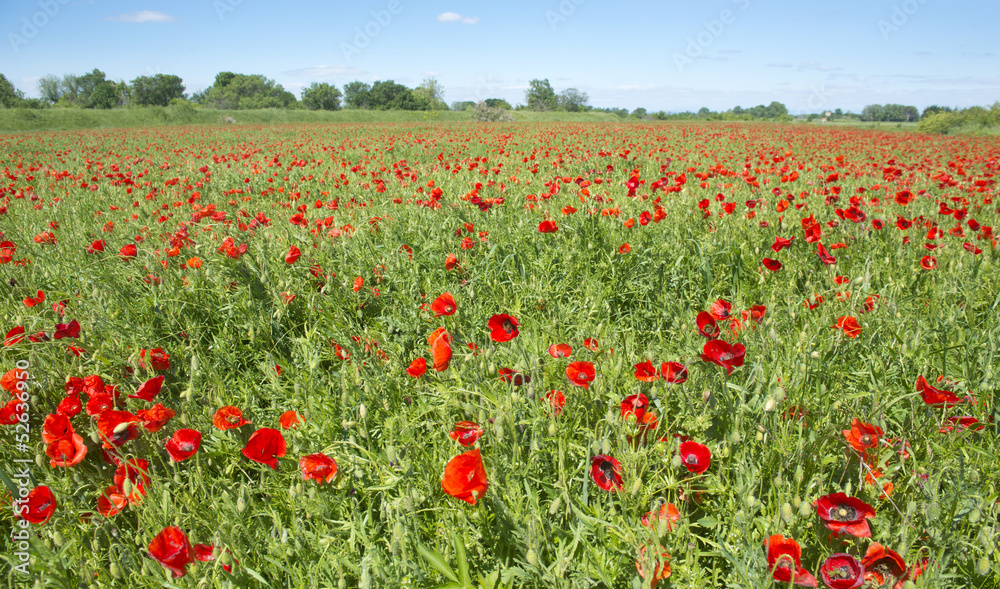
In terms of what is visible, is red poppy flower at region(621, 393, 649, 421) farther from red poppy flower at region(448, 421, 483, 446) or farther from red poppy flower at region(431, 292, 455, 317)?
red poppy flower at region(431, 292, 455, 317)

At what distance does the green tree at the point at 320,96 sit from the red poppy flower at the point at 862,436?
2549 inches

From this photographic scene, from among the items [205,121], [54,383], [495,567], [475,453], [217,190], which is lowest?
[495,567]

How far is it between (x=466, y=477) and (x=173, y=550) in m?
0.70

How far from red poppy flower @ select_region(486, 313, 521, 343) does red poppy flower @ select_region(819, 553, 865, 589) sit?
40.3 inches

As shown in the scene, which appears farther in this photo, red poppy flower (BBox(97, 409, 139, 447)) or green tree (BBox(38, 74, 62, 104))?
green tree (BBox(38, 74, 62, 104))

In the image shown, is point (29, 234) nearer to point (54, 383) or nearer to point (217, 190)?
point (217, 190)

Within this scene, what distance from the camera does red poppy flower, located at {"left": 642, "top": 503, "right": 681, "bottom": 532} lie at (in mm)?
1160

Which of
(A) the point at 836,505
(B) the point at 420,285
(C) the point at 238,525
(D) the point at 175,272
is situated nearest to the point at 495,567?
(C) the point at 238,525

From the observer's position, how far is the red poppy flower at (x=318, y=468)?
1348 mm

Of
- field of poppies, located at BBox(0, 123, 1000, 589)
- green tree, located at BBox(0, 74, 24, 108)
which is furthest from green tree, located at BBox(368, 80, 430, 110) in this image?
field of poppies, located at BBox(0, 123, 1000, 589)

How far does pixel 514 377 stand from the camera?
62.7 inches

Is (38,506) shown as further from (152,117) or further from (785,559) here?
(152,117)

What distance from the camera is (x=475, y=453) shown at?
1127 mm

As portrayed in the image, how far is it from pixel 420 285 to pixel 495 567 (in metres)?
1.67
